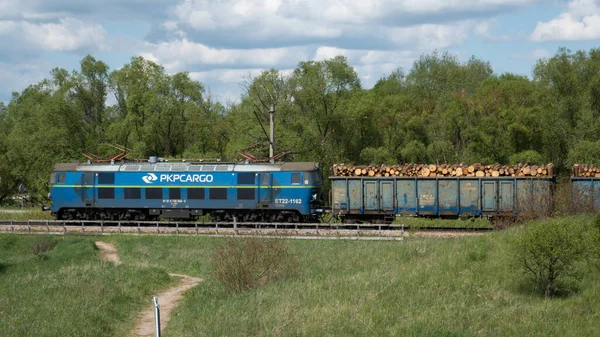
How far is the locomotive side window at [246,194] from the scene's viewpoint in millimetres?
44125

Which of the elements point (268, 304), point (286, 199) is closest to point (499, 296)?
point (268, 304)

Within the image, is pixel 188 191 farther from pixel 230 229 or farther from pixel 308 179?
pixel 308 179

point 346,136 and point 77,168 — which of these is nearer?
point 77,168

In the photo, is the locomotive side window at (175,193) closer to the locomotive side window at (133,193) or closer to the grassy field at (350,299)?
the locomotive side window at (133,193)

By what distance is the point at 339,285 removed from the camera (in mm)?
24766

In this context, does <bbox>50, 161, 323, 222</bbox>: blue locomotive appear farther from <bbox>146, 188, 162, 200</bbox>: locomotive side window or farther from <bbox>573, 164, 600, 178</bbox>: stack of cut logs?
<bbox>573, 164, 600, 178</bbox>: stack of cut logs

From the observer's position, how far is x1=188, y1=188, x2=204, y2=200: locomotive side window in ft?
148

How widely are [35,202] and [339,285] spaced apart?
55.1 metres

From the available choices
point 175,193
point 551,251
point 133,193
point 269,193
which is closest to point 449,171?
point 269,193

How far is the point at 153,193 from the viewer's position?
45.9 m

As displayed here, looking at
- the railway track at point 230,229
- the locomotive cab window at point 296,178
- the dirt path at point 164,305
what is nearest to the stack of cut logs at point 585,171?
the railway track at point 230,229

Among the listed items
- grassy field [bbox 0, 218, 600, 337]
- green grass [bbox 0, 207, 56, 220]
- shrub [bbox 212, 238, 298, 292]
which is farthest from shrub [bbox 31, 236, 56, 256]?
shrub [bbox 212, 238, 298, 292]

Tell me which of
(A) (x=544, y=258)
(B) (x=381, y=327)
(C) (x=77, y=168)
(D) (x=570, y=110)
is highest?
(D) (x=570, y=110)

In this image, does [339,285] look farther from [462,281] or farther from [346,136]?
[346,136]
